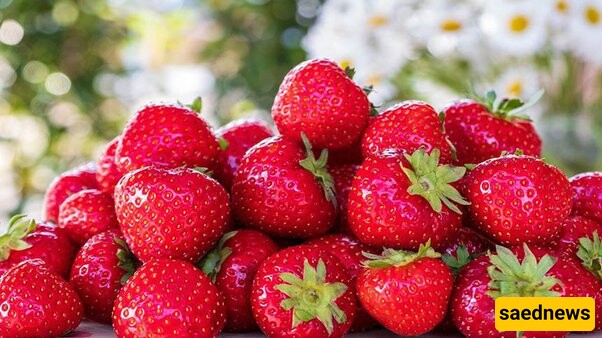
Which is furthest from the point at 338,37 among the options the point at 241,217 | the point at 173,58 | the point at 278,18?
the point at 173,58

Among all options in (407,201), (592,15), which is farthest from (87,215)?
(592,15)

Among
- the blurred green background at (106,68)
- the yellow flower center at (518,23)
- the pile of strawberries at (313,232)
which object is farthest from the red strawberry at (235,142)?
the blurred green background at (106,68)

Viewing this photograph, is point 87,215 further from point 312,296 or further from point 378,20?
point 378,20

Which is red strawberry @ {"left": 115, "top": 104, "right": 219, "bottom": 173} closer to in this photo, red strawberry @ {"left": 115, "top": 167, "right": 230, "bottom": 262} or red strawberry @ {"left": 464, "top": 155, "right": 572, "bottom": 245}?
red strawberry @ {"left": 115, "top": 167, "right": 230, "bottom": 262}

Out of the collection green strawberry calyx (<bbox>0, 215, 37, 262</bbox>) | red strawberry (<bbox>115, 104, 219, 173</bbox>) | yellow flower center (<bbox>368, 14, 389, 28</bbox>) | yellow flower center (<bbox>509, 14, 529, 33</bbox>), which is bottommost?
green strawberry calyx (<bbox>0, 215, 37, 262</bbox>)

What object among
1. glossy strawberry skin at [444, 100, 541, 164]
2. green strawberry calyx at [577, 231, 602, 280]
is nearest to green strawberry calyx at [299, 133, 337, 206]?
glossy strawberry skin at [444, 100, 541, 164]

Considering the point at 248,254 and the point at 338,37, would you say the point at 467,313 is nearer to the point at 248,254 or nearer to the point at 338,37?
the point at 248,254
